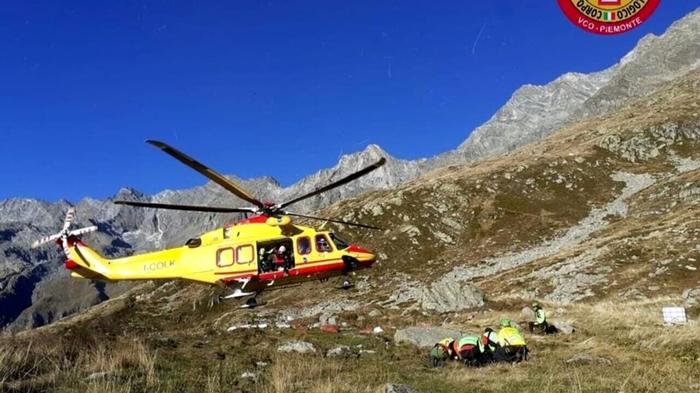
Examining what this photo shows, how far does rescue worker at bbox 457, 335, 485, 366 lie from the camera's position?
57.7ft

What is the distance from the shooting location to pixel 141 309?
81438 millimetres

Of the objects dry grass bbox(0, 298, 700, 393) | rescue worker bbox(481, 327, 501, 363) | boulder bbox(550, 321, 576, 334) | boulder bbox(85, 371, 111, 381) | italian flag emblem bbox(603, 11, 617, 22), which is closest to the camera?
boulder bbox(85, 371, 111, 381)

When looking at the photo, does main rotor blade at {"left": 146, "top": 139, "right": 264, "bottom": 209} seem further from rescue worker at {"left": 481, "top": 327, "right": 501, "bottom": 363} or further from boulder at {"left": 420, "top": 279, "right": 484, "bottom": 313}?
boulder at {"left": 420, "top": 279, "right": 484, "bottom": 313}

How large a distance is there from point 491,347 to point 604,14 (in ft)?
50.6

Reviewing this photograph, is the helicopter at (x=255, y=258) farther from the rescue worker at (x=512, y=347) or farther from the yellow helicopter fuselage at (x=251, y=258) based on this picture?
the rescue worker at (x=512, y=347)

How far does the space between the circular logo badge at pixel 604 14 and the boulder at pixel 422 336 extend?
1424 cm

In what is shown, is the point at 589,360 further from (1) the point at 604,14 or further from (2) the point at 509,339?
(1) the point at 604,14

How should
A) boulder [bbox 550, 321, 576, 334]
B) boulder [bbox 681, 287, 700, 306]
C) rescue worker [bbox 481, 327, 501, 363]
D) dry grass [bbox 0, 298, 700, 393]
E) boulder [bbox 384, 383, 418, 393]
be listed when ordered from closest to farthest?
boulder [bbox 384, 383, 418, 393], dry grass [bbox 0, 298, 700, 393], rescue worker [bbox 481, 327, 501, 363], boulder [bbox 550, 321, 576, 334], boulder [bbox 681, 287, 700, 306]

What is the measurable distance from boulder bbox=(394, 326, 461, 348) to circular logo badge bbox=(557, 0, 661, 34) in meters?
14.2

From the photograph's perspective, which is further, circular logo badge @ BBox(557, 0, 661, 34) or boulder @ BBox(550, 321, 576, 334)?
boulder @ BBox(550, 321, 576, 334)

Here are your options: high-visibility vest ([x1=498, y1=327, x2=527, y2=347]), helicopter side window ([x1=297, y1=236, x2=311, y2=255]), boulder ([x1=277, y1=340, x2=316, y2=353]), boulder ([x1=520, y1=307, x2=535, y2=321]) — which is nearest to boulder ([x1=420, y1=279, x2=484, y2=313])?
boulder ([x1=520, y1=307, x2=535, y2=321])

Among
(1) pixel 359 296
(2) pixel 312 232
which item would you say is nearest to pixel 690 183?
(1) pixel 359 296

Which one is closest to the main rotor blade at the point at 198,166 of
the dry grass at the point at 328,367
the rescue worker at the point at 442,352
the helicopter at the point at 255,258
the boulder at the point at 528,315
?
the helicopter at the point at 255,258

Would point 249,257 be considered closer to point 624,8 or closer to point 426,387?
point 426,387
